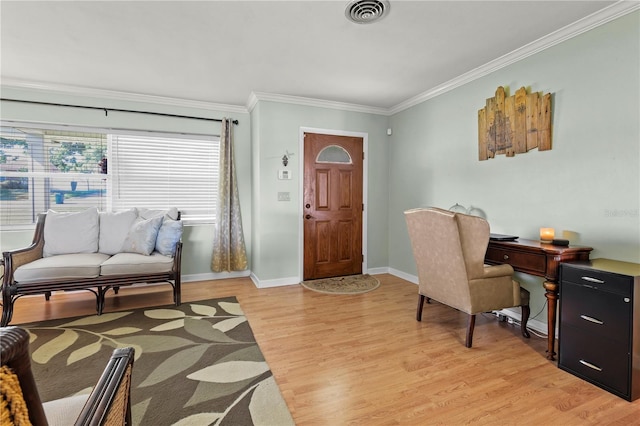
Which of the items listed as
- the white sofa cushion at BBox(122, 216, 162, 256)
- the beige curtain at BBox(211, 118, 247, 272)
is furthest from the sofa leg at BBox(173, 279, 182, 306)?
the beige curtain at BBox(211, 118, 247, 272)

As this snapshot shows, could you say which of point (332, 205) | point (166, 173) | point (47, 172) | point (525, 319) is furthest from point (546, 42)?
point (47, 172)

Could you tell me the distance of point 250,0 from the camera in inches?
85.0

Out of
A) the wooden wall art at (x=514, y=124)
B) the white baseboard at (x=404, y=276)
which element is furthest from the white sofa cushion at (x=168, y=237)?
the wooden wall art at (x=514, y=124)

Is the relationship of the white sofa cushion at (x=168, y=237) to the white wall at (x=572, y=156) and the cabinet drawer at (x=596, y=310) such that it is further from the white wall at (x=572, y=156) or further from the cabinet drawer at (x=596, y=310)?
the cabinet drawer at (x=596, y=310)

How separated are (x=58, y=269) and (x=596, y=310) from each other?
4.35 m

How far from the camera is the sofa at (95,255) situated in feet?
9.46

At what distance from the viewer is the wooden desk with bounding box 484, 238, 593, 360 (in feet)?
7.32

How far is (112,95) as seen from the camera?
3965 millimetres

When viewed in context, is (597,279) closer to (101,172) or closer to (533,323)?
(533,323)

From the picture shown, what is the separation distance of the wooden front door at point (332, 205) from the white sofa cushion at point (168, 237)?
1.64m

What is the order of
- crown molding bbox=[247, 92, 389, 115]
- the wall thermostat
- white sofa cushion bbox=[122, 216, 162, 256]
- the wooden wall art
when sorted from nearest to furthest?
the wooden wall art < white sofa cushion bbox=[122, 216, 162, 256] < crown molding bbox=[247, 92, 389, 115] < the wall thermostat

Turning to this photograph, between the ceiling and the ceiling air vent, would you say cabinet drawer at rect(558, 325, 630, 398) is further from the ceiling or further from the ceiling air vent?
the ceiling air vent

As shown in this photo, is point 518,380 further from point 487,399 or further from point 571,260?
point 571,260

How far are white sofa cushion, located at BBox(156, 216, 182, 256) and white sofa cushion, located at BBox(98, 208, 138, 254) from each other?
419mm
